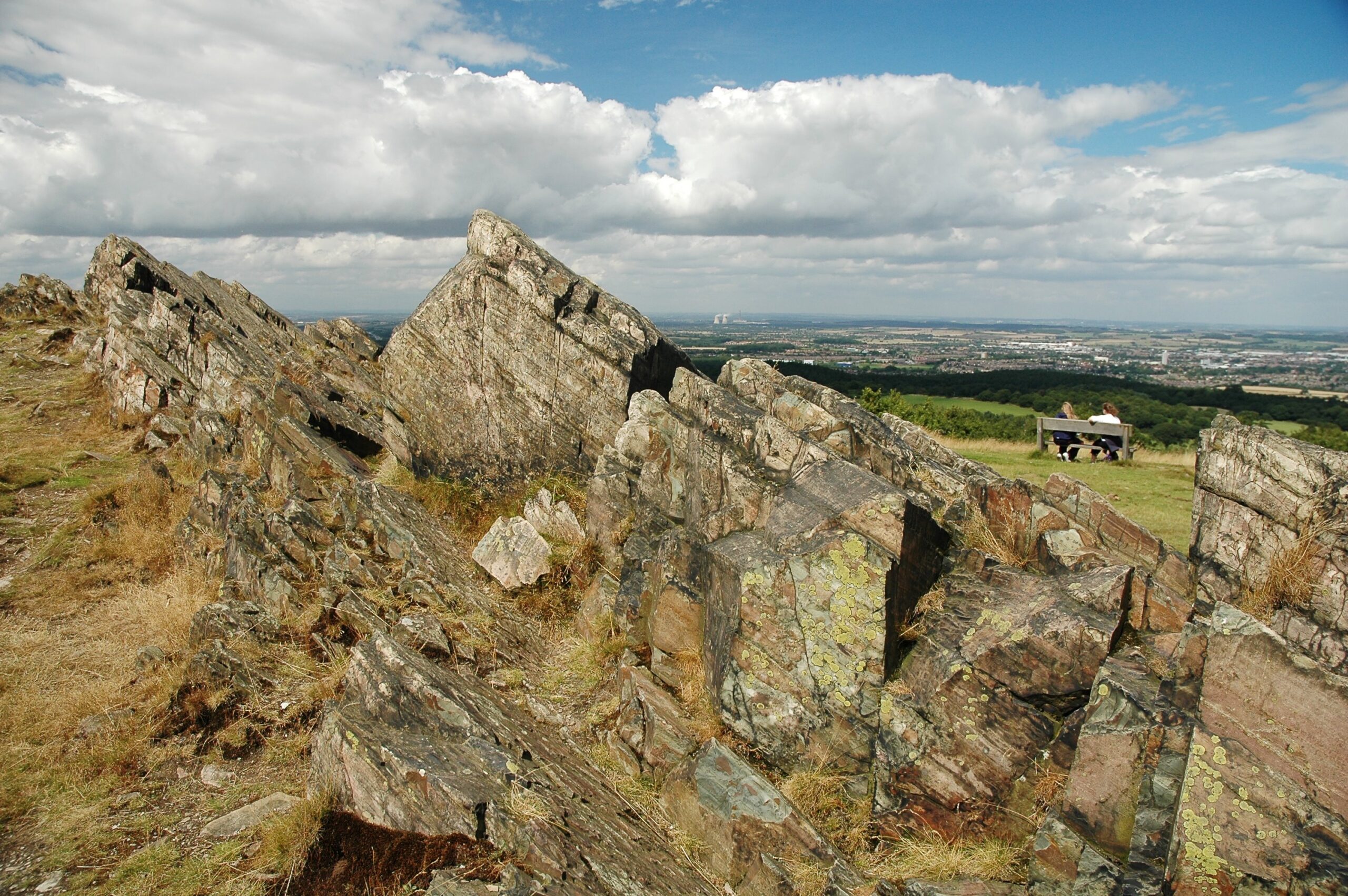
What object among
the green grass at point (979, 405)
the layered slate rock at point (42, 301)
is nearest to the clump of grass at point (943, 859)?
the layered slate rock at point (42, 301)

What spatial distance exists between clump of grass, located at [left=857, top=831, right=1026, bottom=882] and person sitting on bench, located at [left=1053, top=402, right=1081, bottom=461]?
2235 centimetres

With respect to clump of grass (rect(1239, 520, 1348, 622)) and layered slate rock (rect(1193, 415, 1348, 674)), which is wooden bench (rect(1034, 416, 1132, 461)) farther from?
clump of grass (rect(1239, 520, 1348, 622))

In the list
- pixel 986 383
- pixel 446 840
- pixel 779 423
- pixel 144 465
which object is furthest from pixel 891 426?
pixel 986 383

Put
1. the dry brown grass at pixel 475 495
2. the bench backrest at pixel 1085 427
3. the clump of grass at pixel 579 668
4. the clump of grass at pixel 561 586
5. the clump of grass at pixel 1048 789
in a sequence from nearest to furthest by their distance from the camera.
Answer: the clump of grass at pixel 1048 789 → the clump of grass at pixel 579 668 → the clump of grass at pixel 561 586 → the dry brown grass at pixel 475 495 → the bench backrest at pixel 1085 427

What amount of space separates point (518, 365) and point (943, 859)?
1092cm

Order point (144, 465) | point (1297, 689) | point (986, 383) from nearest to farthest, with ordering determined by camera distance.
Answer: point (1297, 689)
point (144, 465)
point (986, 383)

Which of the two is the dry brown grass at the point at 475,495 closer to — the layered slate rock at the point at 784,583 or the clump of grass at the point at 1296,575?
the layered slate rock at the point at 784,583

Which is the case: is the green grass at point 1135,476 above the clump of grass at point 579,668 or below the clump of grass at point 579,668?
above

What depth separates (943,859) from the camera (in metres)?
6.88

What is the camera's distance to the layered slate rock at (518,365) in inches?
536

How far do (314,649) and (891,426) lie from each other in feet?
35.0

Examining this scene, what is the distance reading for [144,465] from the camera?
51.1 feet

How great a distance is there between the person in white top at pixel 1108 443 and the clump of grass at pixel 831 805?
72.7 ft

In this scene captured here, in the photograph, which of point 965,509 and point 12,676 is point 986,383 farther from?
point 12,676
